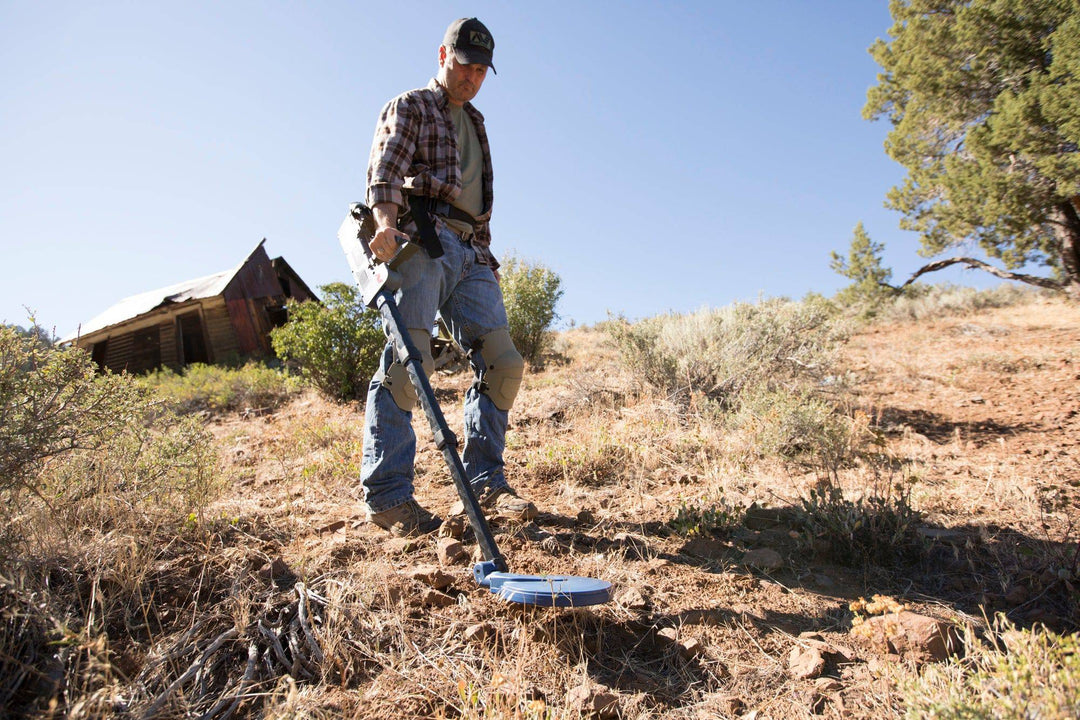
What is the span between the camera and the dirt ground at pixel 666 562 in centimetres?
159

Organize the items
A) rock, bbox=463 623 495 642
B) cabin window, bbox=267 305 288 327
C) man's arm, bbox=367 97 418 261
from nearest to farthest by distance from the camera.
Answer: rock, bbox=463 623 495 642 → man's arm, bbox=367 97 418 261 → cabin window, bbox=267 305 288 327

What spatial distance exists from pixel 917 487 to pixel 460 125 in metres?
3.05

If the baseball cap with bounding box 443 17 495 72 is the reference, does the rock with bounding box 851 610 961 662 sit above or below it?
below

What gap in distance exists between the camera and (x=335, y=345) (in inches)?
296

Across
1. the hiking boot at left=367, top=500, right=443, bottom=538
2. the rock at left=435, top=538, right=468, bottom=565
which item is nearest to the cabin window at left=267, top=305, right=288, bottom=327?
the hiking boot at left=367, top=500, right=443, bottom=538

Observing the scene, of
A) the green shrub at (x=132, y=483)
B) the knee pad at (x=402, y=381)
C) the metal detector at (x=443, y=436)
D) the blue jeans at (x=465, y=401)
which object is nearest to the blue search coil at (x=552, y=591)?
the metal detector at (x=443, y=436)

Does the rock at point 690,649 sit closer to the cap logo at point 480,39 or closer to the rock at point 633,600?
the rock at point 633,600

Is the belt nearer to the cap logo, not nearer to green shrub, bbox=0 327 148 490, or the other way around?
the cap logo

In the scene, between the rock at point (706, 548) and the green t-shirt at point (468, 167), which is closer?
the rock at point (706, 548)

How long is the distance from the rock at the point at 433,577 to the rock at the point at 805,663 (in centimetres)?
110

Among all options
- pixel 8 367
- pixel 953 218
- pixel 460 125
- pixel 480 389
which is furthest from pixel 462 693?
pixel 953 218

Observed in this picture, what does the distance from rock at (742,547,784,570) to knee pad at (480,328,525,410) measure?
1.25 meters

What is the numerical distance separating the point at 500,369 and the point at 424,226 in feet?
2.49

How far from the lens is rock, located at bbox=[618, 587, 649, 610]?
195 cm
